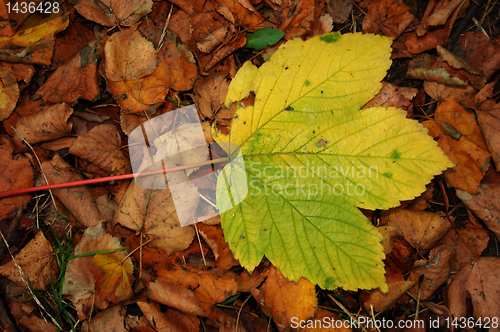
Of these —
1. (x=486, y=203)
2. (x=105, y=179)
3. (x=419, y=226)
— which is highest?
(x=105, y=179)

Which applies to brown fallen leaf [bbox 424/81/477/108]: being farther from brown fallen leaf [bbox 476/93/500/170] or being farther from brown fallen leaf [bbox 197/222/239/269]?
brown fallen leaf [bbox 197/222/239/269]

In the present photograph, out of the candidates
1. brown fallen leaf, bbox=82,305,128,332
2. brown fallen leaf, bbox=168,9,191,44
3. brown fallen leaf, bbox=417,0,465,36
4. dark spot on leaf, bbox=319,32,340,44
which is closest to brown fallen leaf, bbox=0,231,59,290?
brown fallen leaf, bbox=82,305,128,332

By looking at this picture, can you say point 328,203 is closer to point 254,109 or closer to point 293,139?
point 293,139

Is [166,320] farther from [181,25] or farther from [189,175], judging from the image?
[181,25]

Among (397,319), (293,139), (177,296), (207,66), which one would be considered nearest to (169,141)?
(207,66)

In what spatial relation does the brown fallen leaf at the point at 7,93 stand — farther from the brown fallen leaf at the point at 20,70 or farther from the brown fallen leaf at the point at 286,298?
the brown fallen leaf at the point at 286,298

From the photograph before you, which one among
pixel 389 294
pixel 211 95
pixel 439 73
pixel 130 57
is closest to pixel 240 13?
pixel 211 95
